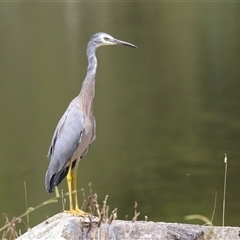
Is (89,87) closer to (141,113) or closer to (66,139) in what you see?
(66,139)

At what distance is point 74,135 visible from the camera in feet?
15.6

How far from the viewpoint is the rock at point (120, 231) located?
3.70 meters

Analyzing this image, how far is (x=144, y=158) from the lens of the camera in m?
10.3

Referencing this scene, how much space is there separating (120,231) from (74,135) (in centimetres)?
110

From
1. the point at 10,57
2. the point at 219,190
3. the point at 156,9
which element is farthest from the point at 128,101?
the point at 156,9

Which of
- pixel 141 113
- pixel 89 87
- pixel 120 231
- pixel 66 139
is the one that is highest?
pixel 89 87

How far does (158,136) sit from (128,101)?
3.02 meters

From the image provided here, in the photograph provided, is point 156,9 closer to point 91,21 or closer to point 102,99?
point 91,21

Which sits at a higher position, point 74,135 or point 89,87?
point 89,87

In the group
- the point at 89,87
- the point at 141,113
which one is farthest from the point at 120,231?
the point at 141,113

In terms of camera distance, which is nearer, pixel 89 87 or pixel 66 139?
pixel 66 139

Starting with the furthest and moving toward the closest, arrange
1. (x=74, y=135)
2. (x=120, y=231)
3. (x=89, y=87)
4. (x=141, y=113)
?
(x=141, y=113), (x=89, y=87), (x=74, y=135), (x=120, y=231)

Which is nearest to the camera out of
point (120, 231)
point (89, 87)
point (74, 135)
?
point (120, 231)

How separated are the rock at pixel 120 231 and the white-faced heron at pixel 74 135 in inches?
26.7
